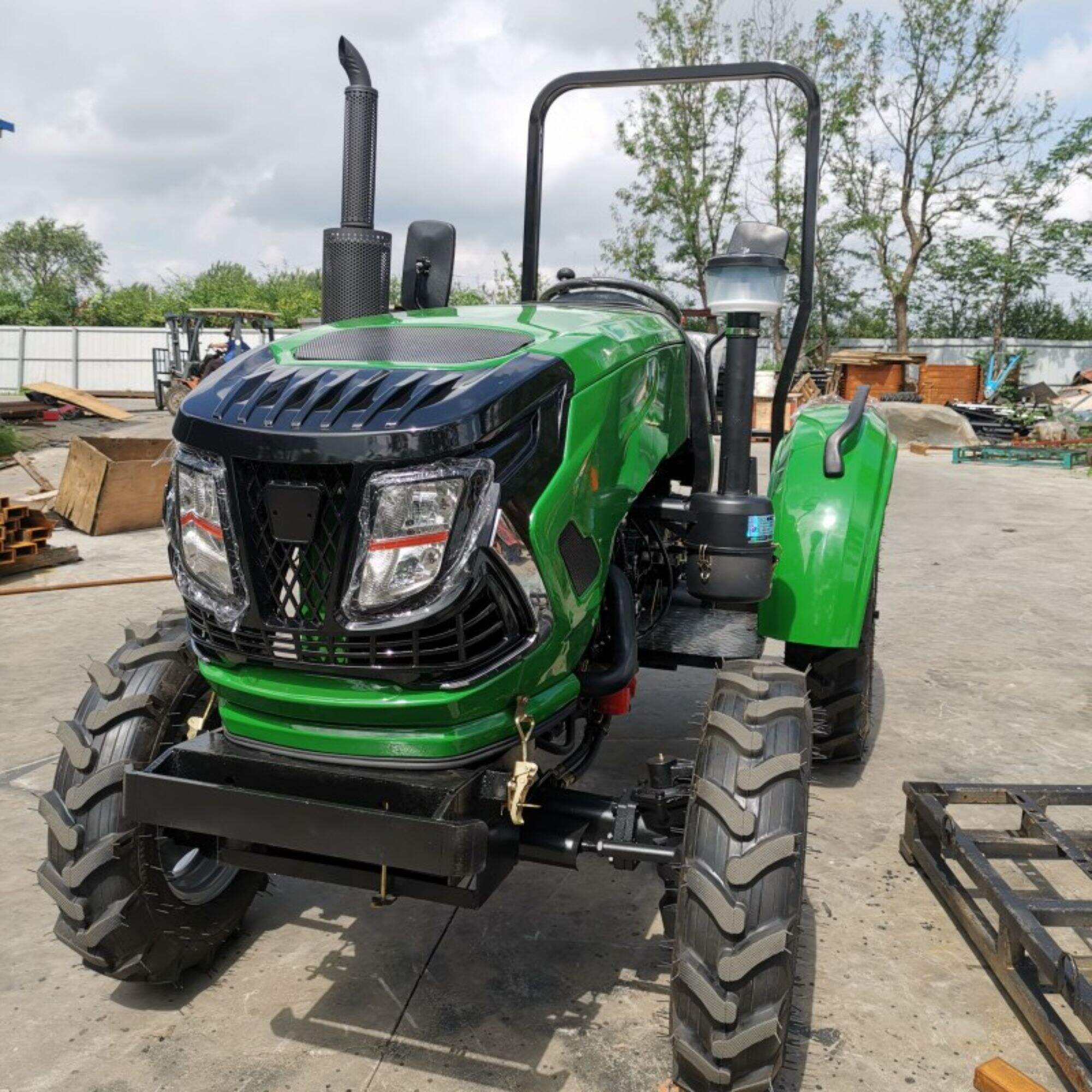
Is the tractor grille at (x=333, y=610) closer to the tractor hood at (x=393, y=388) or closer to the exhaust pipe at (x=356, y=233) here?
the tractor hood at (x=393, y=388)

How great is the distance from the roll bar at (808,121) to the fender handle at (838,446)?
18 cm

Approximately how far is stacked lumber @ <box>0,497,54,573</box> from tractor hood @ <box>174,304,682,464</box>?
554cm

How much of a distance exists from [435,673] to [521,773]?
26cm

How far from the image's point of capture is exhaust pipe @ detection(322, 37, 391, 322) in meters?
3.14

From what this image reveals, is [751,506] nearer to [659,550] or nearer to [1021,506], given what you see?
[659,550]

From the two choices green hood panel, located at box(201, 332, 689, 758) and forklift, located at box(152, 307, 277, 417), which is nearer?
green hood panel, located at box(201, 332, 689, 758)

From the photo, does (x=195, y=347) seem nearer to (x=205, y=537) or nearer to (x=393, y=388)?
(x=205, y=537)

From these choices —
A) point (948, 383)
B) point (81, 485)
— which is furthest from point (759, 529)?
point (948, 383)

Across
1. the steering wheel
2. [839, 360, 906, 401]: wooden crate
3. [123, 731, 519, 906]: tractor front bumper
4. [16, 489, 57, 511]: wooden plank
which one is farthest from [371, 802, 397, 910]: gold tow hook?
[839, 360, 906, 401]: wooden crate

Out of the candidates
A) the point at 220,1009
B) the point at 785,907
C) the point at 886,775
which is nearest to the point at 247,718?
the point at 220,1009

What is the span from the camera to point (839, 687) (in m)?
3.81

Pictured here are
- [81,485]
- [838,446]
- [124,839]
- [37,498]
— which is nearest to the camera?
[124,839]

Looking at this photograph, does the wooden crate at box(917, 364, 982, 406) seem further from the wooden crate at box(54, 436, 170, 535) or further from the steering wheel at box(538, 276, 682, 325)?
the steering wheel at box(538, 276, 682, 325)

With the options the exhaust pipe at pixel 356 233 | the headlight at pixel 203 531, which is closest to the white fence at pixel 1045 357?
the exhaust pipe at pixel 356 233
